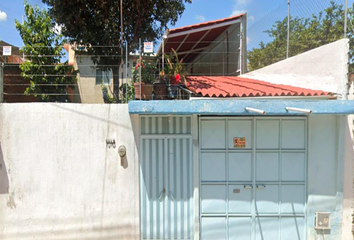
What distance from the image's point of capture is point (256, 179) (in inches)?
170

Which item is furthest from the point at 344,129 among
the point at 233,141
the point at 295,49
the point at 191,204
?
the point at 191,204

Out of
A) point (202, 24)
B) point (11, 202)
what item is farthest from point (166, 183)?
point (202, 24)

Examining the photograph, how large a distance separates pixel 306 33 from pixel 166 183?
5.07 meters

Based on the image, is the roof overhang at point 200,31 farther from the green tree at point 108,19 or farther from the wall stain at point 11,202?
the wall stain at point 11,202

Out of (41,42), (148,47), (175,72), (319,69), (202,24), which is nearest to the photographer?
(148,47)

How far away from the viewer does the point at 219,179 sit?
4355 millimetres

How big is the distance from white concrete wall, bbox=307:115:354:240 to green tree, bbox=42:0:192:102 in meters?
5.18

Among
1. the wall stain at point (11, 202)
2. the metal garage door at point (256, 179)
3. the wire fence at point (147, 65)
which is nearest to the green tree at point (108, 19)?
the wire fence at point (147, 65)

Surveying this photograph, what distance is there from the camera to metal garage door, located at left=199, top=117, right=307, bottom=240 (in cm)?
434

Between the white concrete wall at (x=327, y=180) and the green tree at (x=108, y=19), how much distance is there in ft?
17.0

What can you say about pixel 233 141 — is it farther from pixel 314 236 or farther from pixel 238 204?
pixel 314 236

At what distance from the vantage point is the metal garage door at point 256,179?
4336 millimetres

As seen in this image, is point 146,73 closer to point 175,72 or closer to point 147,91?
point 147,91

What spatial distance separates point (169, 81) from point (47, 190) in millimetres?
3311
